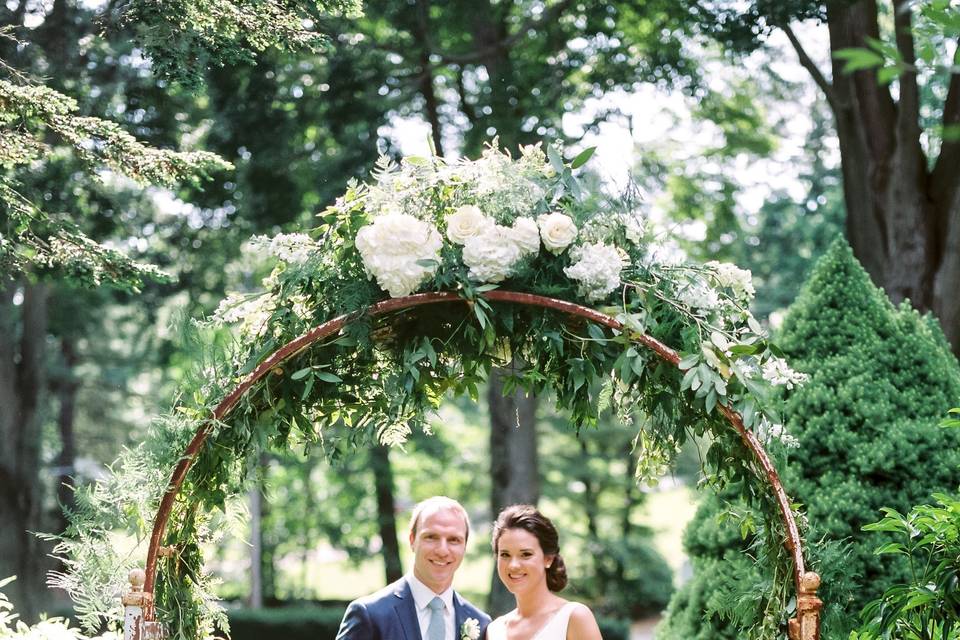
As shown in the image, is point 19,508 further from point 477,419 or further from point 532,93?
point 477,419

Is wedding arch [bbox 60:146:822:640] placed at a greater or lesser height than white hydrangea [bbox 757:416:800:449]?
greater

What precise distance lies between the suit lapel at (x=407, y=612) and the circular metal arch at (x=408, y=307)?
0.97 meters

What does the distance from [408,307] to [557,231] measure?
0.68m

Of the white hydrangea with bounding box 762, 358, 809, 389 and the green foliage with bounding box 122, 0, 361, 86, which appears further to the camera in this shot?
the green foliage with bounding box 122, 0, 361, 86

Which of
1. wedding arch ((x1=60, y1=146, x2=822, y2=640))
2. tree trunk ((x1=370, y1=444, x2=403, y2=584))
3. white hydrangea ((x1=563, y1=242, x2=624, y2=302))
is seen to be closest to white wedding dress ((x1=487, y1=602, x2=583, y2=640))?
wedding arch ((x1=60, y1=146, x2=822, y2=640))

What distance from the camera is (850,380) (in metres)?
5.20

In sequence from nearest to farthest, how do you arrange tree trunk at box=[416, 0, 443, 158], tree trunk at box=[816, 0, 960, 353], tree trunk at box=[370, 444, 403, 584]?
1. tree trunk at box=[816, 0, 960, 353]
2. tree trunk at box=[416, 0, 443, 158]
3. tree trunk at box=[370, 444, 403, 584]

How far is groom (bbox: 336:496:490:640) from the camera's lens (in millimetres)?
4203

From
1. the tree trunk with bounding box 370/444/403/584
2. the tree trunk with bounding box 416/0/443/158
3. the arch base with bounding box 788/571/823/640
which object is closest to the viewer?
the arch base with bounding box 788/571/823/640

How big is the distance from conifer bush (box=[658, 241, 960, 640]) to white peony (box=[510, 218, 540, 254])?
5.47 feet

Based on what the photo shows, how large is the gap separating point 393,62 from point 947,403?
7316 mm

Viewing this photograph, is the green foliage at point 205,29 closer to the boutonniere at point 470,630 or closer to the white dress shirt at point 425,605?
the white dress shirt at point 425,605

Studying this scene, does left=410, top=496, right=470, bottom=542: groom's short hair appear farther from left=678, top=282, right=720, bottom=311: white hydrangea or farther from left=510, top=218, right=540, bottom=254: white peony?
left=678, top=282, right=720, bottom=311: white hydrangea

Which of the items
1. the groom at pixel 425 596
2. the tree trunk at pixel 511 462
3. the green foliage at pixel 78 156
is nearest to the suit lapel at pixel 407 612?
the groom at pixel 425 596
